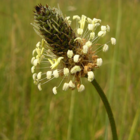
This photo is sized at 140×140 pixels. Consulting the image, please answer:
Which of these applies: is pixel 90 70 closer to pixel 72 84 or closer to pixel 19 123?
pixel 72 84

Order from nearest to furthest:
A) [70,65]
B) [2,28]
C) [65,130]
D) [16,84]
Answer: [70,65] < [65,130] < [16,84] < [2,28]

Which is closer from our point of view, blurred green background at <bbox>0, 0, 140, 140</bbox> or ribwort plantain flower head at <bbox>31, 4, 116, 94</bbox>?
ribwort plantain flower head at <bbox>31, 4, 116, 94</bbox>

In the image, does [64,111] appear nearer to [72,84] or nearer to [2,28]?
[72,84]

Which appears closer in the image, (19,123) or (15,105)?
(15,105)

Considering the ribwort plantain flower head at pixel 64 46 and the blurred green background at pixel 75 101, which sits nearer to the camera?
the ribwort plantain flower head at pixel 64 46

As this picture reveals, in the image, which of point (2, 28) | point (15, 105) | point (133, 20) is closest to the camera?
point (15, 105)

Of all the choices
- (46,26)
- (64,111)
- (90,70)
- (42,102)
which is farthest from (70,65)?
(42,102)

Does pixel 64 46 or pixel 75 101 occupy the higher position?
pixel 64 46

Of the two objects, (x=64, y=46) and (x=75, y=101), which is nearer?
(x=64, y=46)

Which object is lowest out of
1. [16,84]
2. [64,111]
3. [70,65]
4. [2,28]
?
[64,111]

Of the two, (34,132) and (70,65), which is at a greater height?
(70,65)
